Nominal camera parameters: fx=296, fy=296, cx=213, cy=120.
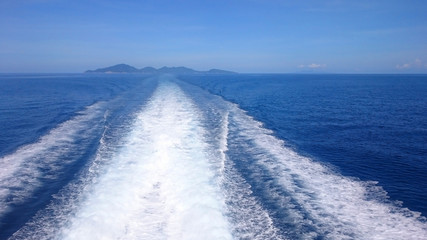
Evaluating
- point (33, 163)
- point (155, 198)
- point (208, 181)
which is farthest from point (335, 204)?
point (33, 163)

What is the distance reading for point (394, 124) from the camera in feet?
61.9

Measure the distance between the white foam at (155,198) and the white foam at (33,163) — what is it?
191 centimetres

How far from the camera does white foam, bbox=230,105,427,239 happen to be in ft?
21.0

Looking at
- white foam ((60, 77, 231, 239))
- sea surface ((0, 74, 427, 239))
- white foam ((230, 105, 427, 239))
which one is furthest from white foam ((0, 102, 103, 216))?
white foam ((230, 105, 427, 239))

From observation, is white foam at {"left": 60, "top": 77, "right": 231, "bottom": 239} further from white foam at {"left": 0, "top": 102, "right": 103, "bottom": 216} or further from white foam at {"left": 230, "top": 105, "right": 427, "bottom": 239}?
white foam at {"left": 230, "top": 105, "right": 427, "bottom": 239}

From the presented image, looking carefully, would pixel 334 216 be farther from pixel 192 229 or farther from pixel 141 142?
pixel 141 142

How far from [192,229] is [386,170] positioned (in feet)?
26.2

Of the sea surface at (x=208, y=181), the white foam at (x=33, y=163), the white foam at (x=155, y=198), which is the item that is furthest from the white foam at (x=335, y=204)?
the white foam at (x=33, y=163)

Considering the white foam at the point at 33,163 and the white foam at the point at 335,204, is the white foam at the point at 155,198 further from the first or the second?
the white foam at the point at 335,204

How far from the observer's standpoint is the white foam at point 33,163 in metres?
8.28

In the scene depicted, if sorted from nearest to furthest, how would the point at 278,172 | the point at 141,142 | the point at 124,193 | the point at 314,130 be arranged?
the point at 124,193 < the point at 278,172 < the point at 141,142 < the point at 314,130

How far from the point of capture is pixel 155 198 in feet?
26.0

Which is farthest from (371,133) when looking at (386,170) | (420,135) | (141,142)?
(141,142)

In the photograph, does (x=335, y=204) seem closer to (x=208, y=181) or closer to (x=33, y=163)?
(x=208, y=181)
